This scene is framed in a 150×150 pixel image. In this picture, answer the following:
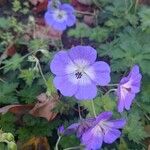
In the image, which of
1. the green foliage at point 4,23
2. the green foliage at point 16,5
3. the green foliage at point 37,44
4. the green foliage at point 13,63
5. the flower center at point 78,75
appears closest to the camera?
the flower center at point 78,75

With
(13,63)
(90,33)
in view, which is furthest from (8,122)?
(90,33)

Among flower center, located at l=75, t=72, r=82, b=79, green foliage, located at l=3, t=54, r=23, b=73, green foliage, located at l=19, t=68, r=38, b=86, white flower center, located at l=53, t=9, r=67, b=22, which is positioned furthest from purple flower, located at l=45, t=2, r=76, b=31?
flower center, located at l=75, t=72, r=82, b=79

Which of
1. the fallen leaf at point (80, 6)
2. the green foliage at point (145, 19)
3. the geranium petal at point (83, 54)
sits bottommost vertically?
the fallen leaf at point (80, 6)

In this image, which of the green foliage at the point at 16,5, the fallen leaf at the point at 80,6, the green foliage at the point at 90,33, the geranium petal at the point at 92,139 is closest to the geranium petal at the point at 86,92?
the geranium petal at the point at 92,139

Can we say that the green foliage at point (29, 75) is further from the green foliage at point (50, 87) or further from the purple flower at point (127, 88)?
the purple flower at point (127, 88)

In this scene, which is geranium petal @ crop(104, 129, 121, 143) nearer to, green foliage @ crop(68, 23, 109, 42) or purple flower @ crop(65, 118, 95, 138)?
purple flower @ crop(65, 118, 95, 138)

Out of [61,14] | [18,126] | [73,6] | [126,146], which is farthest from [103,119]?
[73,6]

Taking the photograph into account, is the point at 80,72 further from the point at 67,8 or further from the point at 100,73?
the point at 67,8
